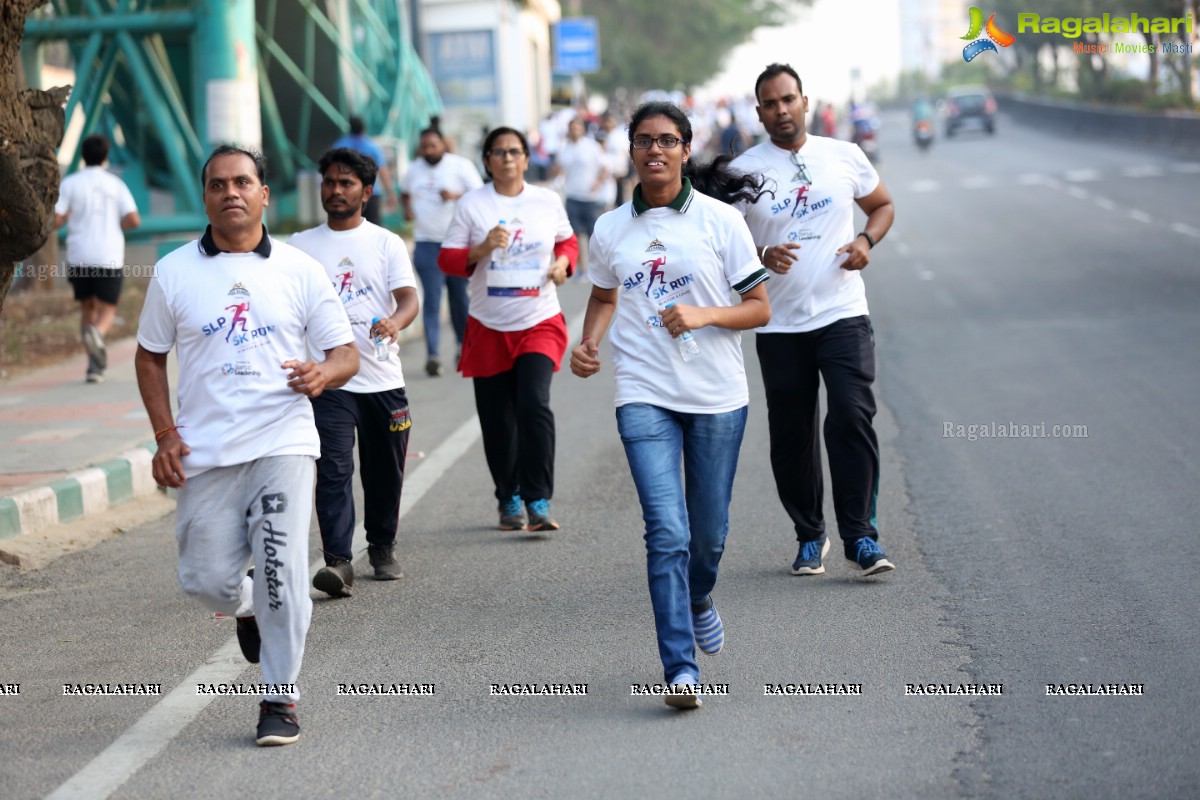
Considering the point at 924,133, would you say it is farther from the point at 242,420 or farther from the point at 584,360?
the point at 242,420

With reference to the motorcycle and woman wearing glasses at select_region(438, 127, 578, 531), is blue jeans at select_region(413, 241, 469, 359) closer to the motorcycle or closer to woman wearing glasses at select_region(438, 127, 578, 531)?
woman wearing glasses at select_region(438, 127, 578, 531)

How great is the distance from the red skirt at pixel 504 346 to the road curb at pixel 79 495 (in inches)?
88.3

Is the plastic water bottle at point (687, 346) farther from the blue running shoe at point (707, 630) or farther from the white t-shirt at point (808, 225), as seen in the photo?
the white t-shirt at point (808, 225)

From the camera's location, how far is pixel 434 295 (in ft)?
44.7

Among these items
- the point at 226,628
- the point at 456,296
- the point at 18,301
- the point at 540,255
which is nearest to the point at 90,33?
the point at 18,301

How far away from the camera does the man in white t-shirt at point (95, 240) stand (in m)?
12.8

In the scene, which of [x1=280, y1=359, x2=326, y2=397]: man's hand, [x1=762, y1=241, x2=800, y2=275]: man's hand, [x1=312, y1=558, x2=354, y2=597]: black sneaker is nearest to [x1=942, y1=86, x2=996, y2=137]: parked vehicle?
[x1=762, y1=241, x2=800, y2=275]: man's hand

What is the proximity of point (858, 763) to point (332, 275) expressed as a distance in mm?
3488

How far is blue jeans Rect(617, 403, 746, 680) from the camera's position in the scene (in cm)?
504

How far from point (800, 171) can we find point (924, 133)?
4808 centimetres

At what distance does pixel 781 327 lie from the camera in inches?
265

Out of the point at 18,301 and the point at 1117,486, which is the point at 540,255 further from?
the point at 18,301

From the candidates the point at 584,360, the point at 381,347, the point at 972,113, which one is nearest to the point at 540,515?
the point at 381,347

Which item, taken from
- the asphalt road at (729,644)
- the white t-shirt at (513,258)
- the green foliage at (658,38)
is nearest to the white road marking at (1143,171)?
the asphalt road at (729,644)
